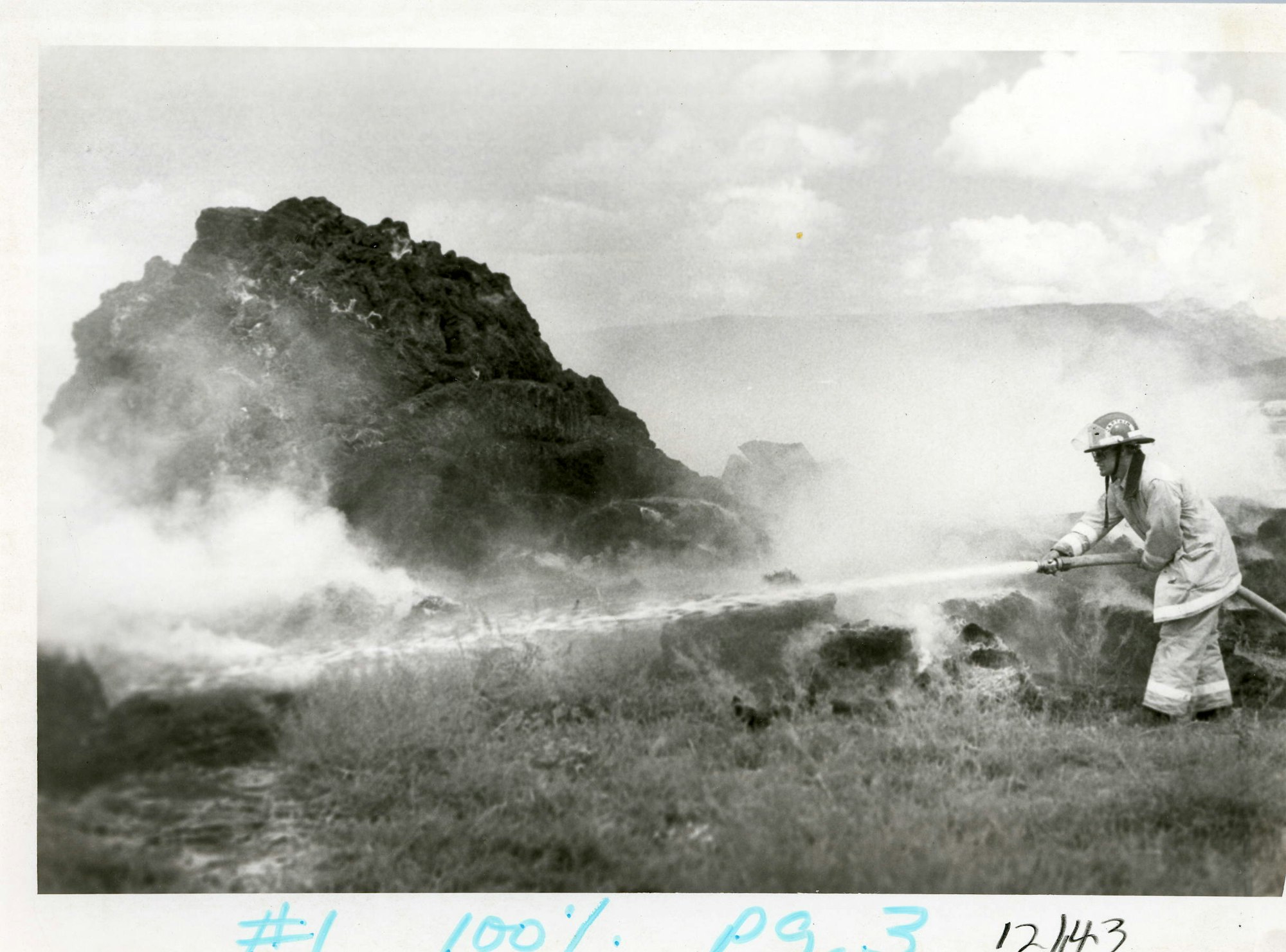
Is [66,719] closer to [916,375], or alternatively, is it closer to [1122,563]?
[916,375]

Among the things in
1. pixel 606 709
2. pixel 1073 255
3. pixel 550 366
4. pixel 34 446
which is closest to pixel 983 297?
pixel 1073 255

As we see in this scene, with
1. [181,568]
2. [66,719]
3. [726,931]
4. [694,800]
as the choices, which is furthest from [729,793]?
[66,719]

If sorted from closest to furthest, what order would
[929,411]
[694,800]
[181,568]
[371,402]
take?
[694,800], [181,568], [371,402], [929,411]

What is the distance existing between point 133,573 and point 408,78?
2795 millimetres

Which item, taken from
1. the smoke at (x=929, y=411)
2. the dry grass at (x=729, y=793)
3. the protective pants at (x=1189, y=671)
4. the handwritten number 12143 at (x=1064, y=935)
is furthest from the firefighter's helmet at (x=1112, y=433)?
the handwritten number 12143 at (x=1064, y=935)

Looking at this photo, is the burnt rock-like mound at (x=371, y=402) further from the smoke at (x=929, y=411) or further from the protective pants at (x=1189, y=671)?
the protective pants at (x=1189, y=671)

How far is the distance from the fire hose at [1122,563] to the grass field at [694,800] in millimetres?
639

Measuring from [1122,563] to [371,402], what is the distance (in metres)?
3.93

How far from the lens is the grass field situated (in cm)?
407

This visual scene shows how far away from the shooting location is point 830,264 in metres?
4.91

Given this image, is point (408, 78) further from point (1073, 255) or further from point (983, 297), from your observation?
point (1073, 255)

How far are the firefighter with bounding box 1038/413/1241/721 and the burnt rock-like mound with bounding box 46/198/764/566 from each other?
6.05 ft

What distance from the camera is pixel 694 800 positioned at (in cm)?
413

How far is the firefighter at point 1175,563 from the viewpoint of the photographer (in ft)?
14.9
